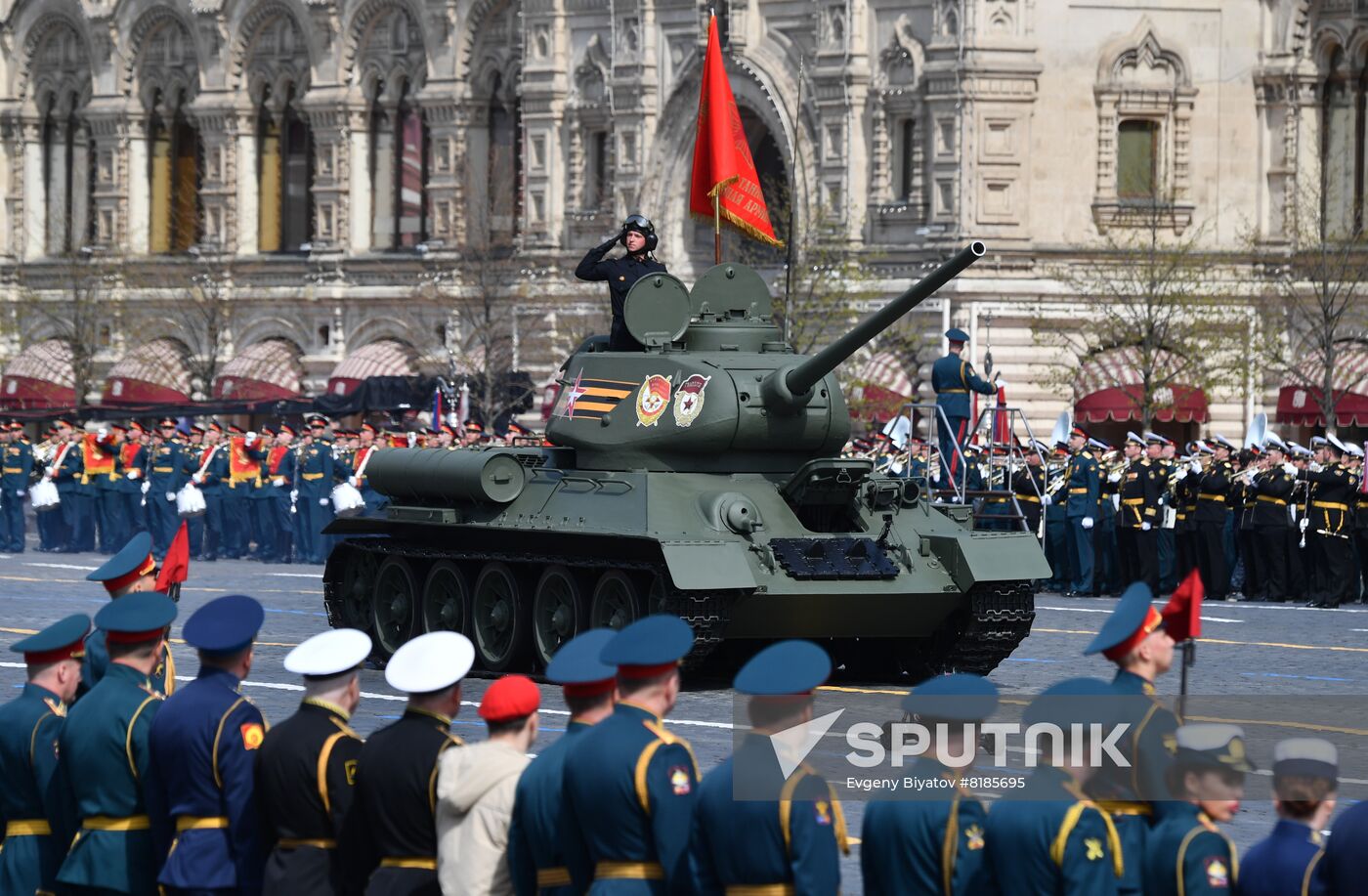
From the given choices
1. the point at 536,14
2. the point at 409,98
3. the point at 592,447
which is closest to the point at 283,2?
the point at 409,98

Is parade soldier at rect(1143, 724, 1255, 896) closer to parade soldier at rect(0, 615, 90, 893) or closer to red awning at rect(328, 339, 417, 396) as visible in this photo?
parade soldier at rect(0, 615, 90, 893)

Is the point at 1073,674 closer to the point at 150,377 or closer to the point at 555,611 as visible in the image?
the point at 555,611

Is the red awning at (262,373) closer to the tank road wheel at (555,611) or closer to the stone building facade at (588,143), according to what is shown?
the stone building facade at (588,143)

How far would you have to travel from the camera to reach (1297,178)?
40406mm

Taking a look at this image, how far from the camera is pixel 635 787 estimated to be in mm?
7355

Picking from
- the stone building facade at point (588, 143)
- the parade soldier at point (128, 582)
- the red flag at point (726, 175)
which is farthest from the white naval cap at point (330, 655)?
the stone building facade at point (588, 143)

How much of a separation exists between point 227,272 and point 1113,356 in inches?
780

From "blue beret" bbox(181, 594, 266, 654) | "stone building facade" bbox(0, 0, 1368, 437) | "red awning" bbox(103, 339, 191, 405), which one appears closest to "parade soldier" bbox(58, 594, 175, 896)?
"blue beret" bbox(181, 594, 266, 654)

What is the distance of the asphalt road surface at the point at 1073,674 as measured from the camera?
48.0ft

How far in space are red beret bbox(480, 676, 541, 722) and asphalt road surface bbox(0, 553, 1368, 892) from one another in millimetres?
3412

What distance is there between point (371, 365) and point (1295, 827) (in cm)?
4147

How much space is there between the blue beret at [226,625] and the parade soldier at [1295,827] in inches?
134

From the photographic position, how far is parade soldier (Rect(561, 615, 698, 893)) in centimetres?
735

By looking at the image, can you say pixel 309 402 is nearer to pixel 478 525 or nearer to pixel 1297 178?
pixel 1297 178
